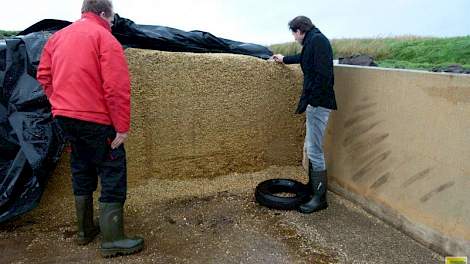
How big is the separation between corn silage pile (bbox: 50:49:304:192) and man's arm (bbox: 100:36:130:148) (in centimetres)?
104

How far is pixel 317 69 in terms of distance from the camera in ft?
11.3

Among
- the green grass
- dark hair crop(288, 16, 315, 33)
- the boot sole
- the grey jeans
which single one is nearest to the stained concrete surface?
the boot sole

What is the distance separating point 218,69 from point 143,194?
140 cm

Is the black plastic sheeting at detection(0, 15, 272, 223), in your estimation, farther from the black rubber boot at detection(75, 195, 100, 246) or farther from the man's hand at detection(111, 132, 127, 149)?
the man's hand at detection(111, 132, 127, 149)

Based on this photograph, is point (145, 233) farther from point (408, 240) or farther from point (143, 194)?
point (408, 240)

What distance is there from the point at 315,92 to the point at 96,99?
1.79m

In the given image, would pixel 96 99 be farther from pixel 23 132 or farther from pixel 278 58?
pixel 278 58

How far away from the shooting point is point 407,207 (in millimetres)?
3230

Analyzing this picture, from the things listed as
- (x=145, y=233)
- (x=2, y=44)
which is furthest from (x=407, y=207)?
(x=2, y=44)

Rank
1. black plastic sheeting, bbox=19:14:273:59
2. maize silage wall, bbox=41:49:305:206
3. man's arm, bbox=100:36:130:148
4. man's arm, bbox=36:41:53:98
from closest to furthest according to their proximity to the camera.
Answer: man's arm, bbox=100:36:130:148 < man's arm, bbox=36:41:53:98 < black plastic sheeting, bbox=19:14:273:59 < maize silage wall, bbox=41:49:305:206

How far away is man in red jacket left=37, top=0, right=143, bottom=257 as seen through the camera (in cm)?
263

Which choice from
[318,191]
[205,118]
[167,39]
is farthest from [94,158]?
[318,191]

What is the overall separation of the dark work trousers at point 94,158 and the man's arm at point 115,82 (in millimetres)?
128

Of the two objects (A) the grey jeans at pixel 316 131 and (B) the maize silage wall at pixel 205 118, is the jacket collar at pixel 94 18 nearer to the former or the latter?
(B) the maize silage wall at pixel 205 118
